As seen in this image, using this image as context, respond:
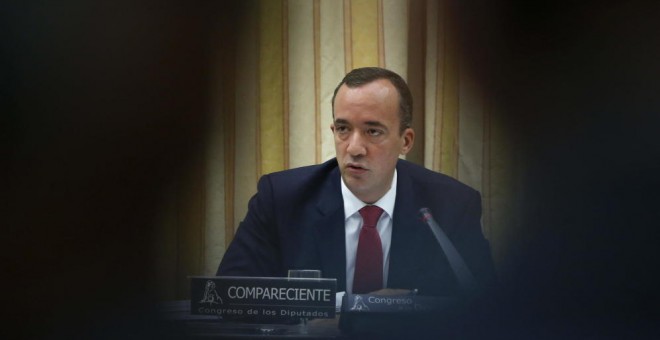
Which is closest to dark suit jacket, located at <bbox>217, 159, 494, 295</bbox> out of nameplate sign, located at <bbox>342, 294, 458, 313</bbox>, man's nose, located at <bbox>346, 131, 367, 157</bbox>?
man's nose, located at <bbox>346, 131, 367, 157</bbox>

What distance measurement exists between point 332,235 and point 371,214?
0.34 feet

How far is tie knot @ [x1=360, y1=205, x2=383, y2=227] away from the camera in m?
1.87

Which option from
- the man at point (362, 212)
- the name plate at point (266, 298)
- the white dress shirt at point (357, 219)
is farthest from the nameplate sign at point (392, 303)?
the white dress shirt at point (357, 219)

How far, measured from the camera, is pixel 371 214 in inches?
73.9

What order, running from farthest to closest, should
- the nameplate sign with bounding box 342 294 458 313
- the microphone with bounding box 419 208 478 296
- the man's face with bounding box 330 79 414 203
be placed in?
the man's face with bounding box 330 79 414 203 → the microphone with bounding box 419 208 478 296 → the nameplate sign with bounding box 342 294 458 313

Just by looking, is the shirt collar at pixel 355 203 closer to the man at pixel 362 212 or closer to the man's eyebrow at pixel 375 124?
the man at pixel 362 212

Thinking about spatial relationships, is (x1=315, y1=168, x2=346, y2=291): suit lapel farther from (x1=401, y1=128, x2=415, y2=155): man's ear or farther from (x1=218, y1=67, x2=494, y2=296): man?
(x1=401, y1=128, x2=415, y2=155): man's ear

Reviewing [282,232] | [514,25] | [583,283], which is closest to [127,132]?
[282,232]

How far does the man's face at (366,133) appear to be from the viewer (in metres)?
1.80

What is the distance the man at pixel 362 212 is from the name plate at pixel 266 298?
0.45 meters

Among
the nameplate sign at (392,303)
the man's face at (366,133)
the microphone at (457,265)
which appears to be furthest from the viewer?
the man's face at (366,133)

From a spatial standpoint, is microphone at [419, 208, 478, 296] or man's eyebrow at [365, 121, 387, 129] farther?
man's eyebrow at [365, 121, 387, 129]

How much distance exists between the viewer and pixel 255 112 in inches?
86.7

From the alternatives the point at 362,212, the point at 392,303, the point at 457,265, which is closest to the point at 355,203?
the point at 362,212
